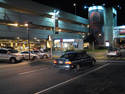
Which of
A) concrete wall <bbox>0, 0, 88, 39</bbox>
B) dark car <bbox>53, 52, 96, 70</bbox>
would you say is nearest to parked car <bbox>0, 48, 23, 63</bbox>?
dark car <bbox>53, 52, 96, 70</bbox>

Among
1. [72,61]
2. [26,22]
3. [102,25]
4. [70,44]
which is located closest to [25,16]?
[26,22]

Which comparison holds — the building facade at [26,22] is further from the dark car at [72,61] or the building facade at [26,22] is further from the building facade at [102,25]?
the dark car at [72,61]

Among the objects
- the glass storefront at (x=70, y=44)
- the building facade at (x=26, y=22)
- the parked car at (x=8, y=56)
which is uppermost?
the building facade at (x=26, y=22)

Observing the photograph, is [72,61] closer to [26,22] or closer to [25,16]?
[26,22]

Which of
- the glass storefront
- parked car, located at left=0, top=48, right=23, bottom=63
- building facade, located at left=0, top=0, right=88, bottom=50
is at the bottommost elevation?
parked car, located at left=0, top=48, right=23, bottom=63

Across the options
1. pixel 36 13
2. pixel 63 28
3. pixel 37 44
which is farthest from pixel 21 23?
pixel 63 28

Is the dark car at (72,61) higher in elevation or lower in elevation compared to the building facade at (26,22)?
lower

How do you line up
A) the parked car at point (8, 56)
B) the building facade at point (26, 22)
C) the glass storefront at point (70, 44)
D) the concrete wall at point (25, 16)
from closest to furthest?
the parked car at point (8, 56) → the concrete wall at point (25, 16) → the building facade at point (26, 22) → the glass storefront at point (70, 44)

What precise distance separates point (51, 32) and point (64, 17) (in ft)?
29.1

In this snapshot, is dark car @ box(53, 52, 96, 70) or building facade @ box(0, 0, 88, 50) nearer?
dark car @ box(53, 52, 96, 70)

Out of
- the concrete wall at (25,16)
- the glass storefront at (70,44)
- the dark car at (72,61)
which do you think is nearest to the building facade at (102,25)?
the concrete wall at (25,16)

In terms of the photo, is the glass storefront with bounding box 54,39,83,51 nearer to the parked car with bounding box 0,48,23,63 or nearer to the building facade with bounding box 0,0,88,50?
the building facade with bounding box 0,0,88,50

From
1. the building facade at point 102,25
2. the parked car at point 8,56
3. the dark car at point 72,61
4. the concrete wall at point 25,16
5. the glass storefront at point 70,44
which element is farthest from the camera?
the building facade at point 102,25

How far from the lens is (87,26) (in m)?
74.8
